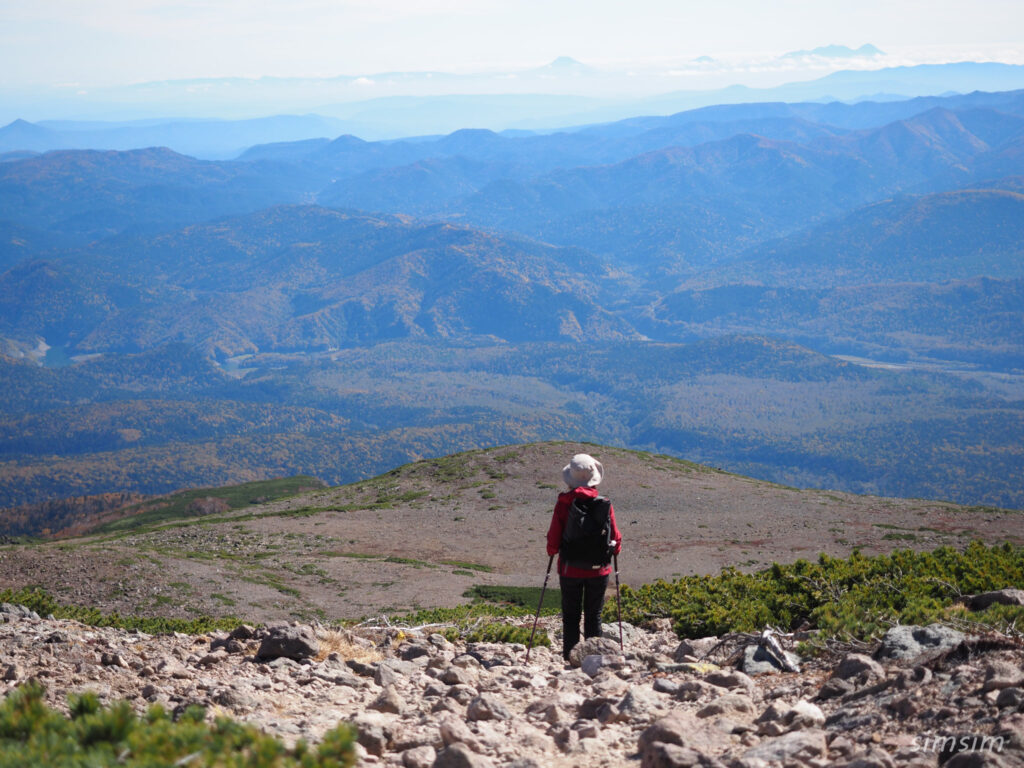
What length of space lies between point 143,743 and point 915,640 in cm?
792

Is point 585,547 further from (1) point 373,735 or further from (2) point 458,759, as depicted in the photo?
(2) point 458,759

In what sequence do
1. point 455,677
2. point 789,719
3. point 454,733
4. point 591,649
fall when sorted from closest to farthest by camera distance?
point 454,733 < point 789,719 < point 455,677 < point 591,649

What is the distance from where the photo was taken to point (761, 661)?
9672 mm

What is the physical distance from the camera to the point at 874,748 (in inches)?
253

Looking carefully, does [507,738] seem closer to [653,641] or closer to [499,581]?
[653,641]

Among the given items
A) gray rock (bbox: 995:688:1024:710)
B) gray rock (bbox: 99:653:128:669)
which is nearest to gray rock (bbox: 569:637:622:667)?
gray rock (bbox: 995:688:1024:710)

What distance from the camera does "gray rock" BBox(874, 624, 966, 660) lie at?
8719 mm

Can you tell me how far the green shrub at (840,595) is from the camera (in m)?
10.5

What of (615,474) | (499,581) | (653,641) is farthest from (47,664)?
(615,474)

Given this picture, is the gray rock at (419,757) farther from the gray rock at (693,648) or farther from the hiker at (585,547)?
the gray rock at (693,648)

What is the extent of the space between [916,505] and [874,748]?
4774cm

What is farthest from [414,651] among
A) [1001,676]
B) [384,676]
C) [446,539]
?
[446,539]

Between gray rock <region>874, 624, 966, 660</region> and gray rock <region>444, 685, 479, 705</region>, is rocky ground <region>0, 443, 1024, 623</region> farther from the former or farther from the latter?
gray rock <region>444, 685, 479, 705</region>

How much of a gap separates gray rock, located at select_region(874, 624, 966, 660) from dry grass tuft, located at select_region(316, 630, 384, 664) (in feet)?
21.3
